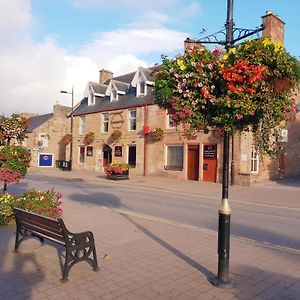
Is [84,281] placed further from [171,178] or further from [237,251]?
[171,178]

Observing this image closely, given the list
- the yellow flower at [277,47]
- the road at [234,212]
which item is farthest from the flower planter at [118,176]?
the yellow flower at [277,47]

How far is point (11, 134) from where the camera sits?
1097cm

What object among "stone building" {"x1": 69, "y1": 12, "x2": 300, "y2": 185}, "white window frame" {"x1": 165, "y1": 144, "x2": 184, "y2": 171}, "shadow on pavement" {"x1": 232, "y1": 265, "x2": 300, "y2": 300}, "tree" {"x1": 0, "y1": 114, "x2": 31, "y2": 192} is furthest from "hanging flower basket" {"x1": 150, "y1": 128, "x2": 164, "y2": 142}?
"shadow on pavement" {"x1": 232, "y1": 265, "x2": 300, "y2": 300}

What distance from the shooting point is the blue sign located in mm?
42312

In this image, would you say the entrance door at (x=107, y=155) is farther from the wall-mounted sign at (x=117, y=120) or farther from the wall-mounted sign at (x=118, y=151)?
the wall-mounted sign at (x=117, y=120)

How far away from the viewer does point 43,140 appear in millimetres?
43062

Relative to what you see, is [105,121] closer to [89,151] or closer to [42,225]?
[89,151]

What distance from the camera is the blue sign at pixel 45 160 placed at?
42312 mm

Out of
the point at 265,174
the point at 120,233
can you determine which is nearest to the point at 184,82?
the point at 120,233

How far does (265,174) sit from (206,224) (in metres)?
A: 16.0

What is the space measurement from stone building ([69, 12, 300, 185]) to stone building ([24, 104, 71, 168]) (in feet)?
22.7

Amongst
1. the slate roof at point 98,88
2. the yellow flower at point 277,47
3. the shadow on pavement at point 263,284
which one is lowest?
the shadow on pavement at point 263,284

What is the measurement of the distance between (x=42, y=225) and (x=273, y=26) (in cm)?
Result: 2250

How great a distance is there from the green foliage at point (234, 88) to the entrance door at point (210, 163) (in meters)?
18.6
